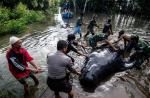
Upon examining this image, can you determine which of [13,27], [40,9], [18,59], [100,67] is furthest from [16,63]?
[40,9]

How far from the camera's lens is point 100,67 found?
26.0 feet

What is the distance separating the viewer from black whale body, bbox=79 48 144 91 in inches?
291

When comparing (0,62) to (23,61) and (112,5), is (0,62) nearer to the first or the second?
(23,61)

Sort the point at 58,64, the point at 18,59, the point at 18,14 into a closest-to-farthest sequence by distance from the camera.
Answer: the point at 58,64 → the point at 18,59 → the point at 18,14

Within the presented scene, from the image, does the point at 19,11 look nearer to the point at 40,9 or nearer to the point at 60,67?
→ the point at 40,9

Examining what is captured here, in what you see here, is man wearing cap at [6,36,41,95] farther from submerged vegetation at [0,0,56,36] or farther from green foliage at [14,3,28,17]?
green foliage at [14,3,28,17]

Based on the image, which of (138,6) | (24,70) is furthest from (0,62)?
(138,6)

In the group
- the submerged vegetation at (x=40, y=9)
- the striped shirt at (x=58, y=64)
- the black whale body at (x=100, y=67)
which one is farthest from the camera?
the submerged vegetation at (x=40, y=9)

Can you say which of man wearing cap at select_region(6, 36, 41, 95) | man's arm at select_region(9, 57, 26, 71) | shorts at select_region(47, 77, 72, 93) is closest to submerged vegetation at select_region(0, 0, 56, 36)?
man wearing cap at select_region(6, 36, 41, 95)

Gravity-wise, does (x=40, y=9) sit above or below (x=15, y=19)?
below

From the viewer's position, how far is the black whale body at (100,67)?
7.39m

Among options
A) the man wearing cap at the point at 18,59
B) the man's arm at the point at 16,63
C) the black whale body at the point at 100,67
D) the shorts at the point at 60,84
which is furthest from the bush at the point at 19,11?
the shorts at the point at 60,84

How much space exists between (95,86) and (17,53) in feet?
9.57

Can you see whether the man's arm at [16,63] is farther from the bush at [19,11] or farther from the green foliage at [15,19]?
the bush at [19,11]
